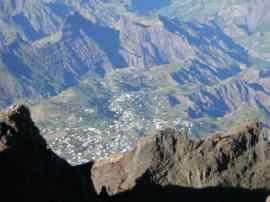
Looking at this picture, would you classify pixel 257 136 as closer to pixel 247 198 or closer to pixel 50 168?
pixel 247 198

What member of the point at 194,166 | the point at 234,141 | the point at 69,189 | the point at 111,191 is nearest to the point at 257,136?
the point at 234,141

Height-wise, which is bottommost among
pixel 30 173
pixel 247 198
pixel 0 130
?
pixel 247 198

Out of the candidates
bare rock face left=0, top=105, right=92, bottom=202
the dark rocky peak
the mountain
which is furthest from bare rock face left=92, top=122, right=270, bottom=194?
the dark rocky peak

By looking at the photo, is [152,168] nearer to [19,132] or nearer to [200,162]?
[200,162]

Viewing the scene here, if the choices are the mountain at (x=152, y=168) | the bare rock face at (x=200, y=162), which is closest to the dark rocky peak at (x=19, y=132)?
the mountain at (x=152, y=168)

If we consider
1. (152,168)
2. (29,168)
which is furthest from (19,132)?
(152,168)

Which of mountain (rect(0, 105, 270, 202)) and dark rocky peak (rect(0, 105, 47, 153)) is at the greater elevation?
dark rocky peak (rect(0, 105, 47, 153))

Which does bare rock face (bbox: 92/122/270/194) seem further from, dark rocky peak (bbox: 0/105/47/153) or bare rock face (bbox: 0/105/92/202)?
dark rocky peak (bbox: 0/105/47/153)
